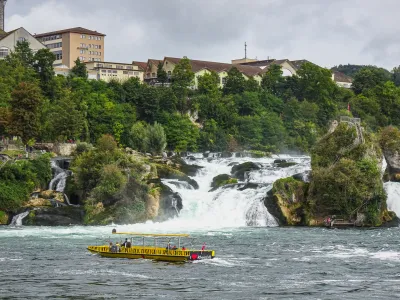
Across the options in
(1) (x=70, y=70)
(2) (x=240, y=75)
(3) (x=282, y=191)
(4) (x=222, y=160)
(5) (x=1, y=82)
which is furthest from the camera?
(2) (x=240, y=75)

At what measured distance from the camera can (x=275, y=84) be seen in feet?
548

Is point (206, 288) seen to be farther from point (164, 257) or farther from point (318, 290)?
point (164, 257)

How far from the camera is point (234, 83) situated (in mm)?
157625

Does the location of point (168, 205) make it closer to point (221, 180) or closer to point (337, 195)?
point (221, 180)

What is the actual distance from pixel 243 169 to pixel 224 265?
44.2 m

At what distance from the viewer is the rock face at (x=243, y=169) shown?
340ft

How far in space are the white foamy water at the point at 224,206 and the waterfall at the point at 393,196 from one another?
10.1 meters

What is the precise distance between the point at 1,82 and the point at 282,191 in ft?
168

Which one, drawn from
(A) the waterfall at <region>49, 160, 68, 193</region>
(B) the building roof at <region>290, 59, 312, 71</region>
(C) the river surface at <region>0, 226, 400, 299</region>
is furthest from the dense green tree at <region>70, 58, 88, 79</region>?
(C) the river surface at <region>0, 226, 400, 299</region>

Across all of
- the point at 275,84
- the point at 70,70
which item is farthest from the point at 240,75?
the point at 70,70

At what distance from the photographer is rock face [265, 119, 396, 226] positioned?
89.8 m

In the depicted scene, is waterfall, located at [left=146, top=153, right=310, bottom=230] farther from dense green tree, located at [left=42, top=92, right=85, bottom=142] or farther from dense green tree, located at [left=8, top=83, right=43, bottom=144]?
dense green tree, located at [left=8, top=83, right=43, bottom=144]

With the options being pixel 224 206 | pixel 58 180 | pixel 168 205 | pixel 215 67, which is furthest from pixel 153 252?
pixel 215 67

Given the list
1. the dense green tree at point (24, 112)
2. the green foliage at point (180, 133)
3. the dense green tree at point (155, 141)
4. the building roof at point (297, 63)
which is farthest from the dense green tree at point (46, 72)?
the building roof at point (297, 63)
